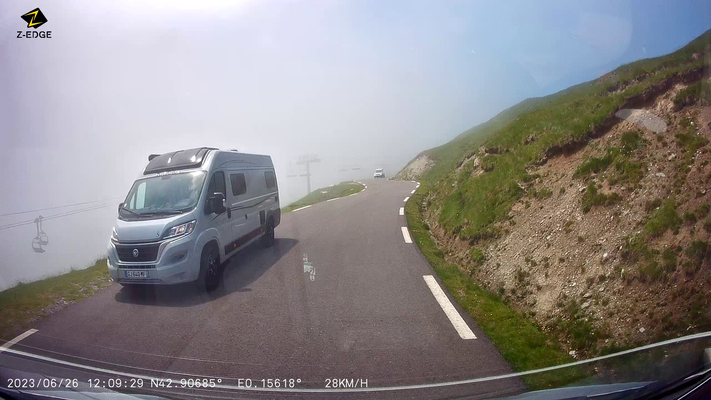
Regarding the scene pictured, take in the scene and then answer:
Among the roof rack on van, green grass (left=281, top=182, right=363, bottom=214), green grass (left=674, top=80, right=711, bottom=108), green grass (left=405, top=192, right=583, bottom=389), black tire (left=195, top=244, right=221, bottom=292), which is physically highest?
green grass (left=674, top=80, right=711, bottom=108)

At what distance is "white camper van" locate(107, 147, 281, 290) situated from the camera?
750cm

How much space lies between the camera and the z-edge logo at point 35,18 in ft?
33.5

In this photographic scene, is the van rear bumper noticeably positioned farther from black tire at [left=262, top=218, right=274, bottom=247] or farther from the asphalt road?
black tire at [left=262, top=218, right=274, bottom=247]

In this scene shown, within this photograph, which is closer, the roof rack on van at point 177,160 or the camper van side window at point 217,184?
the camper van side window at point 217,184

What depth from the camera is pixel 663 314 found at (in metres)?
4.53

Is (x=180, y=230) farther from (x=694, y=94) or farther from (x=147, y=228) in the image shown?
(x=694, y=94)

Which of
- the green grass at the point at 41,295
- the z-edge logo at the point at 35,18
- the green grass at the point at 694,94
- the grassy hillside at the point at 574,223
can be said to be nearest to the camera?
the grassy hillside at the point at 574,223

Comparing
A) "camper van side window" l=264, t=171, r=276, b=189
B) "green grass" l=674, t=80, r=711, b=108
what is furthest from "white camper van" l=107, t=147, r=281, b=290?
"green grass" l=674, t=80, r=711, b=108

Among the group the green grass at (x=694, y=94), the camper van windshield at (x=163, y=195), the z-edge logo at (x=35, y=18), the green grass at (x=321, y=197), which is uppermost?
the z-edge logo at (x=35, y=18)

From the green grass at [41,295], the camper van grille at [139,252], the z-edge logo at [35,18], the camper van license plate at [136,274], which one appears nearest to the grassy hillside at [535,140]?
the camper van grille at [139,252]

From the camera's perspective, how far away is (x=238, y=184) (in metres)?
10.2

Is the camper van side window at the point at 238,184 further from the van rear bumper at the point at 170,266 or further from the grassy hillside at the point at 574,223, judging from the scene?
the grassy hillside at the point at 574,223

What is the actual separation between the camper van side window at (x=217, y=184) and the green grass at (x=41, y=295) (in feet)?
9.28

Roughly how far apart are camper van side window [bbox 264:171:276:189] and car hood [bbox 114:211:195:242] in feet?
15.5
